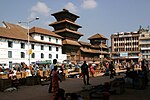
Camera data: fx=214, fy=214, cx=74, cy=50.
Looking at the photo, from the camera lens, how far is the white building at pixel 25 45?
40781 millimetres

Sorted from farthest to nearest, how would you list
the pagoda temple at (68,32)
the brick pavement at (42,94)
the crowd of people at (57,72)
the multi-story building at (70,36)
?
the multi-story building at (70,36)
the pagoda temple at (68,32)
the brick pavement at (42,94)
the crowd of people at (57,72)

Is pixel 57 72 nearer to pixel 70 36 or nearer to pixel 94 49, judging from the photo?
Answer: pixel 70 36

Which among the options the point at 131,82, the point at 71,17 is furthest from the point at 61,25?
the point at 131,82

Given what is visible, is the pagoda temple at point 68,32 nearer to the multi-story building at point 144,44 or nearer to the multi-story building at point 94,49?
the multi-story building at point 94,49

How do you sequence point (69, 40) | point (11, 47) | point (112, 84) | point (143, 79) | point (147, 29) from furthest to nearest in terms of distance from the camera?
point (147, 29) → point (69, 40) → point (11, 47) → point (143, 79) → point (112, 84)

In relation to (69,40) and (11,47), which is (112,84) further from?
(69,40)

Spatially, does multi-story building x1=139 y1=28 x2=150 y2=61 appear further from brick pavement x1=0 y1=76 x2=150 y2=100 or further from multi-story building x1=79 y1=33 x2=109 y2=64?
brick pavement x1=0 y1=76 x2=150 y2=100

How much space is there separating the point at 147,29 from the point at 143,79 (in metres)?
87.0

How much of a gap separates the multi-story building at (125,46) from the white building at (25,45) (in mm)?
40256

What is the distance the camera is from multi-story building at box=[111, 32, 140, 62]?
89431 millimetres

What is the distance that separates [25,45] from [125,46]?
59.3 m

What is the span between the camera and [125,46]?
311ft

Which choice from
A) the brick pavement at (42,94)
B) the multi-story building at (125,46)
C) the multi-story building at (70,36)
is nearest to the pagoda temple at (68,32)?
the multi-story building at (70,36)

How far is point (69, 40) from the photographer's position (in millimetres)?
60344
